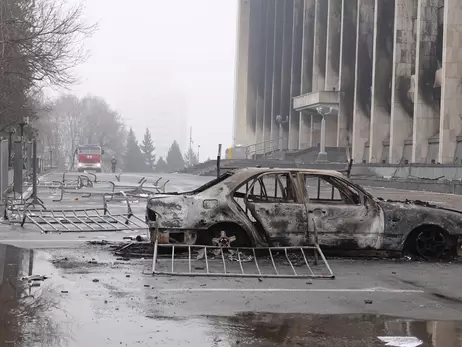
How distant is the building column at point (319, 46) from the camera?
60688 mm

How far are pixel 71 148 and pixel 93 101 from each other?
12.9 m

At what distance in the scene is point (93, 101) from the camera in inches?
4801

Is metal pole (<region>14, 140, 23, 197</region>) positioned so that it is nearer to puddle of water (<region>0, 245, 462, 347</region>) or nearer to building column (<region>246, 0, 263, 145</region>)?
puddle of water (<region>0, 245, 462, 347</region>)

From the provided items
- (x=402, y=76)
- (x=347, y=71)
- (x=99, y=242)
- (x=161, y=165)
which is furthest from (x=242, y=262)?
(x=161, y=165)

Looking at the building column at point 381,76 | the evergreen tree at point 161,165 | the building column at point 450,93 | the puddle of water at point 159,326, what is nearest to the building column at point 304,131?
the building column at point 381,76

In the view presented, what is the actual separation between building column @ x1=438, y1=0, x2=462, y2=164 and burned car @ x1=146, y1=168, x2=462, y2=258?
2830 cm

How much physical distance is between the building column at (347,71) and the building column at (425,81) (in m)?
13.2

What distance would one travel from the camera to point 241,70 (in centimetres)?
9406

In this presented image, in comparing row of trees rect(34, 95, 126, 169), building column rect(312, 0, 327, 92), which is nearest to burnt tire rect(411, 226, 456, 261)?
building column rect(312, 0, 327, 92)

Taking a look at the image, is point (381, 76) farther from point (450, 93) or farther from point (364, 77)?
point (450, 93)

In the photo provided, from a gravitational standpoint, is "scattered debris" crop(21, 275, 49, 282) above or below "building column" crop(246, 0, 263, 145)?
below

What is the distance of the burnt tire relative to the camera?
953 centimetres

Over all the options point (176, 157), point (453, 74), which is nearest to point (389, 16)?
point (453, 74)

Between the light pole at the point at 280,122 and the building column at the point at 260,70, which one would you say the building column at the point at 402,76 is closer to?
the light pole at the point at 280,122
